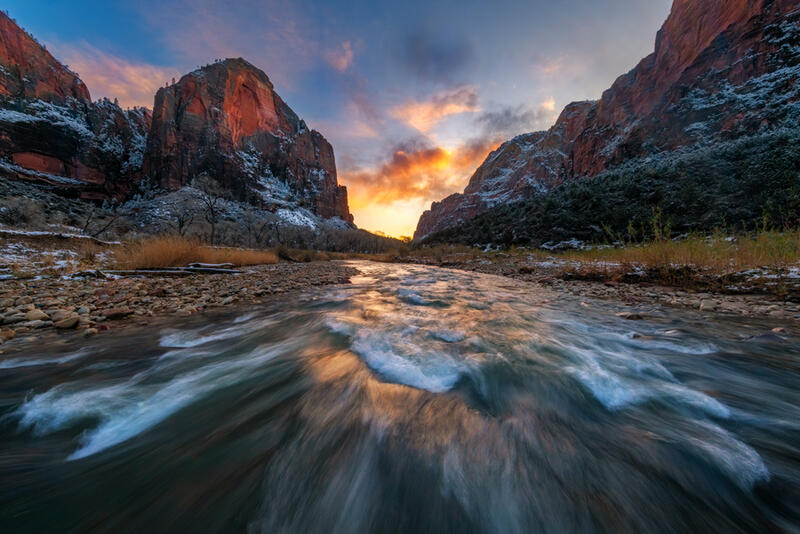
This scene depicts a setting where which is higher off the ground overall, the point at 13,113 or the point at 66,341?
the point at 13,113

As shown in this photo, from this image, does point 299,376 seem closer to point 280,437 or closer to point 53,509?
A: point 280,437

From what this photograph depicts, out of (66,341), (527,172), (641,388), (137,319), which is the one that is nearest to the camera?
(641,388)

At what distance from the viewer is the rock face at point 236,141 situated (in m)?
67.5

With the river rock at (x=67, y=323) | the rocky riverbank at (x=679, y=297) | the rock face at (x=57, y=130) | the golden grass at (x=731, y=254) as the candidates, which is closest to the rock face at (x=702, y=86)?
the golden grass at (x=731, y=254)

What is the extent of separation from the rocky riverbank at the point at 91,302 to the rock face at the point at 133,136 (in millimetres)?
67347

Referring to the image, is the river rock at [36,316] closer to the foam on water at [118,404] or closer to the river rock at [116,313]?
the river rock at [116,313]

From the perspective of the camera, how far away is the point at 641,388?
1.78 metres

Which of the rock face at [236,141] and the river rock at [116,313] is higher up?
the rock face at [236,141]

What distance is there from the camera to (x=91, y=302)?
12.0 ft

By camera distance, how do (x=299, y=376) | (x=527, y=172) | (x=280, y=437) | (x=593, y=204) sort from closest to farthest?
(x=280, y=437) → (x=299, y=376) → (x=593, y=204) → (x=527, y=172)

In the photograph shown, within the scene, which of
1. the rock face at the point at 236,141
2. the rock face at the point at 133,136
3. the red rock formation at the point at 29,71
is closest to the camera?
the rock face at the point at 133,136

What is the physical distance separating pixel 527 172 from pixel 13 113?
13532 centimetres

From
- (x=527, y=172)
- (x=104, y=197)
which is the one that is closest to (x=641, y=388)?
(x=104, y=197)

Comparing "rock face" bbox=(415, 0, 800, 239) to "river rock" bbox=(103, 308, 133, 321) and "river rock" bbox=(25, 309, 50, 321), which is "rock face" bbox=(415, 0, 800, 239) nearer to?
"river rock" bbox=(103, 308, 133, 321)
